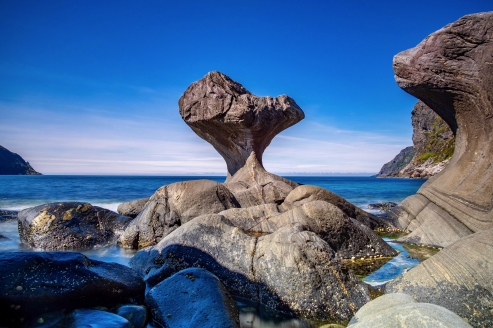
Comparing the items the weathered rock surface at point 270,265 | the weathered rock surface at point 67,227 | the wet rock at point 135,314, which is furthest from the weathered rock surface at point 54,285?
the weathered rock surface at point 67,227

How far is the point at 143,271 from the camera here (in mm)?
6734

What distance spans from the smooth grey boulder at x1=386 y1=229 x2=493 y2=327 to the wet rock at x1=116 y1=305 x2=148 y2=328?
3.30 metres

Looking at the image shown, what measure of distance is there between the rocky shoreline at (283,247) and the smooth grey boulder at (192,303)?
2cm

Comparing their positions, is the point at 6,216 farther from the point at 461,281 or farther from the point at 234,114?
the point at 461,281

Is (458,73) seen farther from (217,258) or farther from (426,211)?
(217,258)

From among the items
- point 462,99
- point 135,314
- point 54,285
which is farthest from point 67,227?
point 462,99

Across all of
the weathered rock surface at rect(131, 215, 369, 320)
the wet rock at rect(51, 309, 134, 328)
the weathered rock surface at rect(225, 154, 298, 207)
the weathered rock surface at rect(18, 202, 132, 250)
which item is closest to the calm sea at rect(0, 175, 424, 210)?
the weathered rock surface at rect(225, 154, 298, 207)

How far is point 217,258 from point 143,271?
156 centimetres

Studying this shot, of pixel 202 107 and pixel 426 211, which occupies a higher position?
pixel 202 107

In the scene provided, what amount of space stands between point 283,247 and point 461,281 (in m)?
2.31

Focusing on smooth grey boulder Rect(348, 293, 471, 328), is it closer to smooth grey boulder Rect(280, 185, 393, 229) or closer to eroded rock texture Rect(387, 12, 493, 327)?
eroded rock texture Rect(387, 12, 493, 327)

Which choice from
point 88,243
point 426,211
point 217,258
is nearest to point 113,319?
point 217,258

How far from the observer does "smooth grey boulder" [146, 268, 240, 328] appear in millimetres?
4094

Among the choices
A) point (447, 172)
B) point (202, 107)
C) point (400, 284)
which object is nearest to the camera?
point (400, 284)
